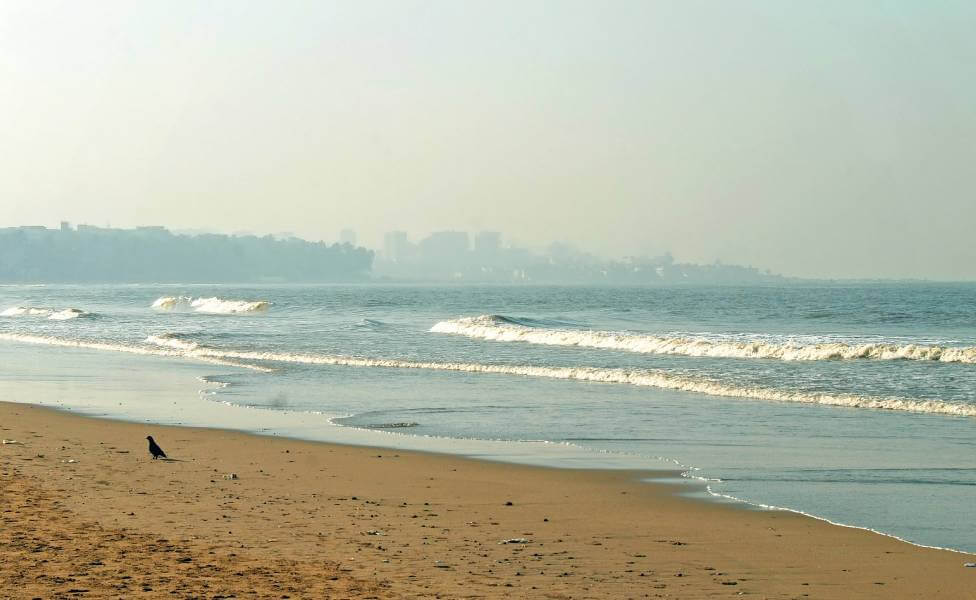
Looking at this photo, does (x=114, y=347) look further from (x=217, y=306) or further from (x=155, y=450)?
(x=217, y=306)

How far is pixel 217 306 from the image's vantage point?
83875 mm

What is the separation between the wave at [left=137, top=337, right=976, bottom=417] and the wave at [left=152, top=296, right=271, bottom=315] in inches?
1718

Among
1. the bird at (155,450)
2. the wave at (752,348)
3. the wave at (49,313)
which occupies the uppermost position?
the wave at (752,348)

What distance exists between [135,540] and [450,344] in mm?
29597

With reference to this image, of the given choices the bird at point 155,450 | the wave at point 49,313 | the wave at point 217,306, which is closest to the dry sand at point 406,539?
the bird at point 155,450

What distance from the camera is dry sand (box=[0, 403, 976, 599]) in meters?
6.86

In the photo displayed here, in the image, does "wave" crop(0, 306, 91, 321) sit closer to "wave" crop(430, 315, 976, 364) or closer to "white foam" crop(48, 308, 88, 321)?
"white foam" crop(48, 308, 88, 321)

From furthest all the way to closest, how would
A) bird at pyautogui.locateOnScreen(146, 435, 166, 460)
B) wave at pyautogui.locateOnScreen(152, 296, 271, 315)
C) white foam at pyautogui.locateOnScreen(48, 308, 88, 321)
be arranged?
1. wave at pyautogui.locateOnScreen(152, 296, 271, 315)
2. white foam at pyautogui.locateOnScreen(48, 308, 88, 321)
3. bird at pyautogui.locateOnScreen(146, 435, 166, 460)

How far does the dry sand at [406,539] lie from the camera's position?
6859 millimetres

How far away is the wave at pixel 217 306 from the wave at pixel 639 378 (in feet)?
143

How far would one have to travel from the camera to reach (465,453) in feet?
43.3

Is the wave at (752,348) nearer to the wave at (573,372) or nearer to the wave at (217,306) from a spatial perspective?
the wave at (573,372)

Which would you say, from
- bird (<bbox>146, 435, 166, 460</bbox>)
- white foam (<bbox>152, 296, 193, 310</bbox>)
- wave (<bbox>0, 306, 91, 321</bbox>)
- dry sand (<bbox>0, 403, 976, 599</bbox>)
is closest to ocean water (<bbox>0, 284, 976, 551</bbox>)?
dry sand (<bbox>0, 403, 976, 599</bbox>)

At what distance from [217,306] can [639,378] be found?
65.2 metres
